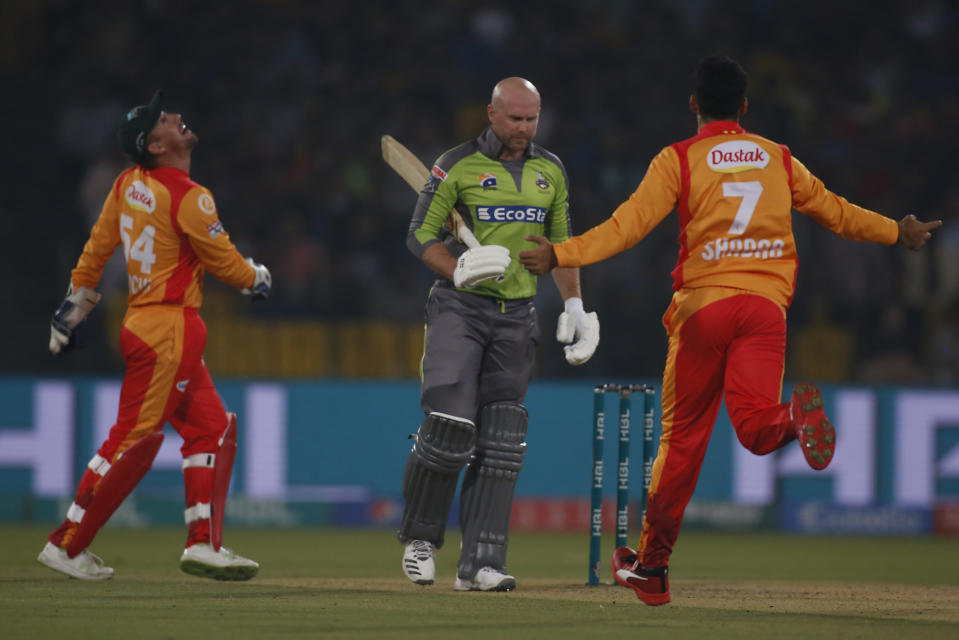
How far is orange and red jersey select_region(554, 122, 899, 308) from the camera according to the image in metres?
5.49

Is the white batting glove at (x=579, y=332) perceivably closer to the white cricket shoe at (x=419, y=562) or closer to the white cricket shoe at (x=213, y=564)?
the white cricket shoe at (x=419, y=562)

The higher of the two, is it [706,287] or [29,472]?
[706,287]

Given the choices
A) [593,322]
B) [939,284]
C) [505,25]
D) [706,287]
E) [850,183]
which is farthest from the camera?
[505,25]

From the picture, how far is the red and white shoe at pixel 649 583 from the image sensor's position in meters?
5.68

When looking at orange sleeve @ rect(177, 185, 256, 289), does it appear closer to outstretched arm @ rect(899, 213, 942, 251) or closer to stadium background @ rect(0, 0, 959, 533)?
outstretched arm @ rect(899, 213, 942, 251)

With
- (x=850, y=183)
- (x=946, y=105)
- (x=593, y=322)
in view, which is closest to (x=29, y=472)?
(x=593, y=322)

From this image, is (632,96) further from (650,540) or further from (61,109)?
(650,540)

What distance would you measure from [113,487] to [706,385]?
8.64 feet

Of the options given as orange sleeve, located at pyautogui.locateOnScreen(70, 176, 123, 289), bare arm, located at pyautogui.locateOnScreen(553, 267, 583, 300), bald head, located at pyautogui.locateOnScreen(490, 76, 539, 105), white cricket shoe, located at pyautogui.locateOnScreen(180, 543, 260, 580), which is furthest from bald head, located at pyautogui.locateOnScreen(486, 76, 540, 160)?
white cricket shoe, located at pyautogui.locateOnScreen(180, 543, 260, 580)

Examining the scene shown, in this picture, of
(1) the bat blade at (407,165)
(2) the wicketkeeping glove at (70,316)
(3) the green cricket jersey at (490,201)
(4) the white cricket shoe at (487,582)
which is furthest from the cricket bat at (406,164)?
(4) the white cricket shoe at (487,582)

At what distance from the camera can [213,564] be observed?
261 inches

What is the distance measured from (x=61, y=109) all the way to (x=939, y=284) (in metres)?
8.10

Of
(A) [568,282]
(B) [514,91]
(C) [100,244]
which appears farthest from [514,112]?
(C) [100,244]

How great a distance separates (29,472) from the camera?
35.5ft
